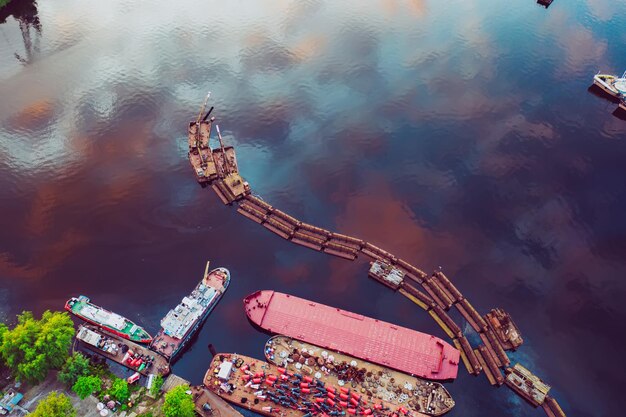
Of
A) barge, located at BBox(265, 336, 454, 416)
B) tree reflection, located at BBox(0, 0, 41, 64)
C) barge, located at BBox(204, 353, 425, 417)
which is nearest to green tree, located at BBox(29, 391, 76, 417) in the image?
barge, located at BBox(204, 353, 425, 417)

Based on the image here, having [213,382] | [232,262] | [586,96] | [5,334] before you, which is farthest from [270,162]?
[586,96]

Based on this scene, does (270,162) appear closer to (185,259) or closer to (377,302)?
(185,259)

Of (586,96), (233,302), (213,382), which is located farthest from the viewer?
(586,96)

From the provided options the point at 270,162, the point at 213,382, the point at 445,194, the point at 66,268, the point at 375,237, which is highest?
the point at 445,194

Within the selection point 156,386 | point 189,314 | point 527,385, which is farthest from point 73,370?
point 527,385

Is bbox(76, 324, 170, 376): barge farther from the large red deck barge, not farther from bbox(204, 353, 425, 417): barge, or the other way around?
the large red deck barge

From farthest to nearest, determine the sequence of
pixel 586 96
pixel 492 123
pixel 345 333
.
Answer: pixel 586 96
pixel 492 123
pixel 345 333

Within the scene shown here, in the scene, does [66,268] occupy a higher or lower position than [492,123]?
lower
